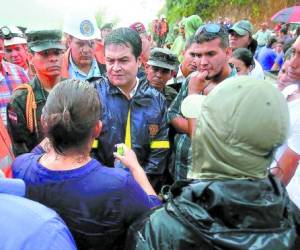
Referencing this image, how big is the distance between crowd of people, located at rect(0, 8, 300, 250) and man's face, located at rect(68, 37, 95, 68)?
722mm

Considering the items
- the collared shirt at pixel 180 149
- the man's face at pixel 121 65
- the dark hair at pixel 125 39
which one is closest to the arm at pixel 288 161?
the collared shirt at pixel 180 149

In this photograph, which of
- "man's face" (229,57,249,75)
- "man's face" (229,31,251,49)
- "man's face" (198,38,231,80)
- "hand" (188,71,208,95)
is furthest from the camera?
"man's face" (229,31,251,49)

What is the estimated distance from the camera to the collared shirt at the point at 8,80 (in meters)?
3.25

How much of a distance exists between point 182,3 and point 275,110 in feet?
77.0

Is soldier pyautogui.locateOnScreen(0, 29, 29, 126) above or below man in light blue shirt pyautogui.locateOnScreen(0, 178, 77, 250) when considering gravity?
below

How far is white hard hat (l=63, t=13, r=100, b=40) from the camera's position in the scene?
11.9 feet

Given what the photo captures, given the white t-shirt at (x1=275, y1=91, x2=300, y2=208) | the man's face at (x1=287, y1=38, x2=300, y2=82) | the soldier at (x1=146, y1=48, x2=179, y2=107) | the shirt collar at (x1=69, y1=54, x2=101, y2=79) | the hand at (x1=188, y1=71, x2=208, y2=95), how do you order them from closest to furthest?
the white t-shirt at (x1=275, y1=91, x2=300, y2=208) → the man's face at (x1=287, y1=38, x2=300, y2=82) → the hand at (x1=188, y1=71, x2=208, y2=95) → the soldier at (x1=146, y1=48, x2=179, y2=107) → the shirt collar at (x1=69, y1=54, x2=101, y2=79)

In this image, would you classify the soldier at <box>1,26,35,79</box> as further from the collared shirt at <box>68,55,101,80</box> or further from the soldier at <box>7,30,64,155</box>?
the soldier at <box>7,30,64,155</box>

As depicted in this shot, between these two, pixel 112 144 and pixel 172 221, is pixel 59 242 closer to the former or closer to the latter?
pixel 172 221

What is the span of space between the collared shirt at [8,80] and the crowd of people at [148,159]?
1.86 feet

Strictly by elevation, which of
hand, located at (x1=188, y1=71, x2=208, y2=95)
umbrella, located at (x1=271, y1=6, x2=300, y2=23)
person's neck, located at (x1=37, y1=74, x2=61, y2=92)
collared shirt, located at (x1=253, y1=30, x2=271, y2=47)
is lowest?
collared shirt, located at (x1=253, y1=30, x2=271, y2=47)

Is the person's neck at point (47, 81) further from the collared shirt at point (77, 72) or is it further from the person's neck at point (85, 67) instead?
the person's neck at point (85, 67)

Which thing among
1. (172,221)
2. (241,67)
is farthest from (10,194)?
(241,67)

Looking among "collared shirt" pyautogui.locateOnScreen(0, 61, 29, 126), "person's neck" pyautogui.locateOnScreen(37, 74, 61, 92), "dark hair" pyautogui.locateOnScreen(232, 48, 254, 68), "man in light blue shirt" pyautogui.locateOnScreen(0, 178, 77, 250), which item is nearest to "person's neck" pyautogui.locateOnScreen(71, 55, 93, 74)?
"collared shirt" pyautogui.locateOnScreen(0, 61, 29, 126)
